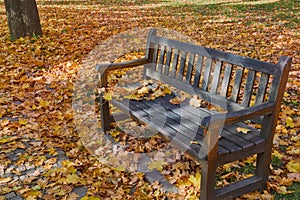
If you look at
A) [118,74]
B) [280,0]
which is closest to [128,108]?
[118,74]

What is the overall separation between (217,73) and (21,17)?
5.84 metres

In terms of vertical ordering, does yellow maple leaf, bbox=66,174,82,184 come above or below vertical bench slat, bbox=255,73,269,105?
below

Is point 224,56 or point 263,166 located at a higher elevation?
point 224,56

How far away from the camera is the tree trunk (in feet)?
24.4

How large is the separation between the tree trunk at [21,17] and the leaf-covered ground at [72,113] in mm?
230

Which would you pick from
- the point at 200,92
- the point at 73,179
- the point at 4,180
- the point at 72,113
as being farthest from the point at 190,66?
the point at 4,180

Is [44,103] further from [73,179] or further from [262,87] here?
[262,87]

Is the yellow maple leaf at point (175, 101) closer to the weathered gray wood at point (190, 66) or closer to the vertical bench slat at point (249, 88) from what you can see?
the weathered gray wood at point (190, 66)

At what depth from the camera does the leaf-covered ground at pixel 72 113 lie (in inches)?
117

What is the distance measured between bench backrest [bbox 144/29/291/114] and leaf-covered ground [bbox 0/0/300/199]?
28.6 inches

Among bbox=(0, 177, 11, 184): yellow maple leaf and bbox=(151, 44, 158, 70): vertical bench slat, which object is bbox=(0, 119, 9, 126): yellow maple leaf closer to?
bbox=(0, 177, 11, 184): yellow maple leaf

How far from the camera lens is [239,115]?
2.37m

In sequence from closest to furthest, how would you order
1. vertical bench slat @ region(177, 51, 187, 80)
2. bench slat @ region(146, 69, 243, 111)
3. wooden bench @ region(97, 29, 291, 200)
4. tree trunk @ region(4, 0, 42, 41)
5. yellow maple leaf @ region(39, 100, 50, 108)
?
wooden bench @ region(97, 29, 291, 200)
bench slat @ region(146, 69, 243, 111)
vertical bench slat @ region(177, 51, 187, 80)
yellow maple leaf @ region(39, 100, 50, 108)
tree trunk @ region(4, 0, 42, 41)

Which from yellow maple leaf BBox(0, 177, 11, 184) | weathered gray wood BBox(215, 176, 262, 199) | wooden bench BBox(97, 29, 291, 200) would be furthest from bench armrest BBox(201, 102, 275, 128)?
yellow maple leaf BBox(0, 177, 11, 184)
